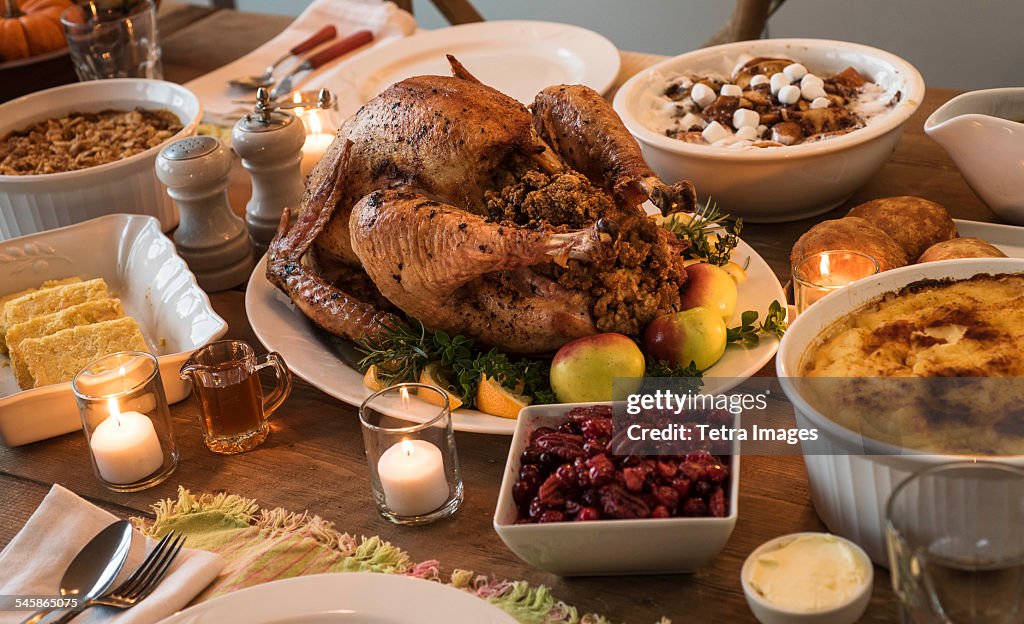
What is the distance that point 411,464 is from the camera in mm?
1250

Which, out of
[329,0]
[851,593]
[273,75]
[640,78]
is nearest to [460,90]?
[640,78]

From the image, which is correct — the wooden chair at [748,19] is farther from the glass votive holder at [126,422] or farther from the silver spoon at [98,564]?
the silver spoon at [98,564]

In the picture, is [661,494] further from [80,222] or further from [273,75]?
[273,75]

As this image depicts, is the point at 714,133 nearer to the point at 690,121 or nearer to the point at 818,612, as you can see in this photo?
the point at 690,121

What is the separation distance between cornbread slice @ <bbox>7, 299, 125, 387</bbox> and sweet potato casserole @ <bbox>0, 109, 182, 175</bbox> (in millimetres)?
518

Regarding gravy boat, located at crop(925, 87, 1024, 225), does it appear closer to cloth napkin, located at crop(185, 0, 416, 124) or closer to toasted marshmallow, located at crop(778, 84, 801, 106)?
toasted marshmallow, located at crop(778, 84, 801, 106)

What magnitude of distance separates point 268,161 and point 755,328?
102cm

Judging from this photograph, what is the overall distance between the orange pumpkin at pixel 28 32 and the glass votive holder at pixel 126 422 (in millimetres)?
1630

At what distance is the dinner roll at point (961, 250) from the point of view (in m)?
1.52

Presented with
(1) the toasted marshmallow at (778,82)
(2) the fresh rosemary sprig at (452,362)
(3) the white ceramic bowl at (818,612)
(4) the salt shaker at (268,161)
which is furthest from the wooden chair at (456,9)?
(3) the white ceramic bowl at (818,612)

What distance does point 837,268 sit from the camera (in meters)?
1.53

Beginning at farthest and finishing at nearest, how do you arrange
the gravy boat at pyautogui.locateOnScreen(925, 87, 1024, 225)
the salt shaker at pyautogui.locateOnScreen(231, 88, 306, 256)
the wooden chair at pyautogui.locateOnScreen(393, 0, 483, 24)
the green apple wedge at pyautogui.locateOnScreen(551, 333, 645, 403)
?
the wooden chair at pyautogui.locateOnScreen(393, 0, 483, 24) < the salt shaker at pyautogui.locateOnScreen(231, 88, 306, 256) < the gravy boat at pyautogui.locateOnScreen(925, 87, 1024, 225) < the green apple wedge at pyautogui.locateOnScreen(551, 333, 645, 403)

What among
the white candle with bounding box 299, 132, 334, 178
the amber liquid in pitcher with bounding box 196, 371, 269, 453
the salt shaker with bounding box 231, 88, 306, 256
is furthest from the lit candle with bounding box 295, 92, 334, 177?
the amber liquid in pitcher with bounding box 196, 371, 269, 453

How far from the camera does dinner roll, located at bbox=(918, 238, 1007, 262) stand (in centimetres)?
152
